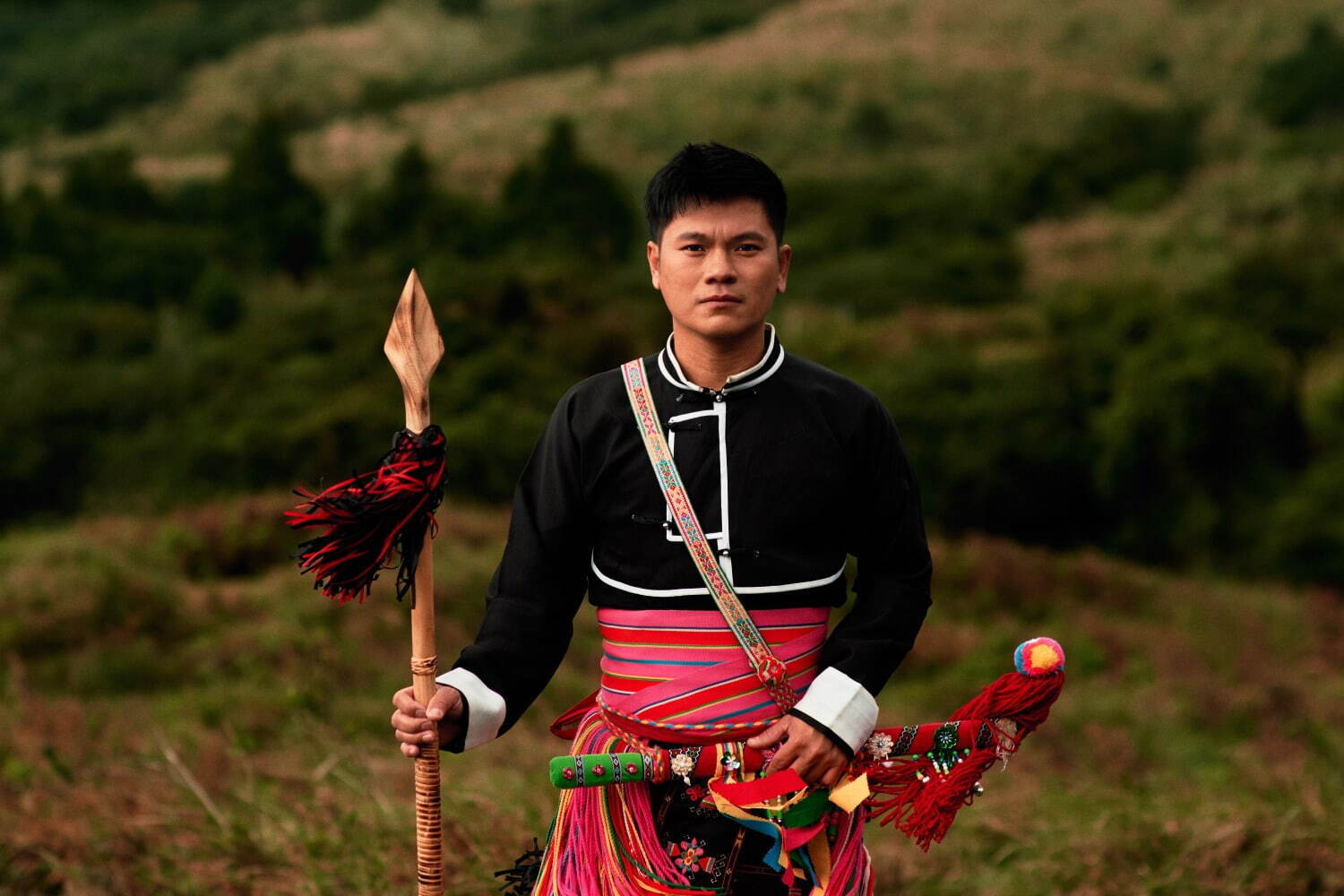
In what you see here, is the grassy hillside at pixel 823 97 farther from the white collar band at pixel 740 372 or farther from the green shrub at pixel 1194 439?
the white collar band at pixel 740 372

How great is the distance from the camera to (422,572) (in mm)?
2400

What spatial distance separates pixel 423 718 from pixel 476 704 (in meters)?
0.11

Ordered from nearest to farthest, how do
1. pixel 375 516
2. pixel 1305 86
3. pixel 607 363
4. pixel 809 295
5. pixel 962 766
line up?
pixel 375 516, pixel 962 766, pixel 607 363, pixel 809 295, pixel 1305 86

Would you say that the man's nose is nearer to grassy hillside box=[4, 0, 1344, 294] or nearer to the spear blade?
the spear blade

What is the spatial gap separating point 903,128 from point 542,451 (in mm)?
25068

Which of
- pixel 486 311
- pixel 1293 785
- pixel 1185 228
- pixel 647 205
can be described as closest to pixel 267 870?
pixel 647 205

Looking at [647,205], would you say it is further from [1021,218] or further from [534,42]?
[534,42]

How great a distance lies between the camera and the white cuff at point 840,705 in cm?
246

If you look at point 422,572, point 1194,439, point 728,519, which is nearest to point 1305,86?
point 1194,439

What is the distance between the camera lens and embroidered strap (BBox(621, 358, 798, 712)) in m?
2.51

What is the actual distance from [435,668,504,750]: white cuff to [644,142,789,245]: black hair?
0.84 metres

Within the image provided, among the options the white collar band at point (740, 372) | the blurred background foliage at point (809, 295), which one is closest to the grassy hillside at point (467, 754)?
the blurred background foliage at point (809, 295)

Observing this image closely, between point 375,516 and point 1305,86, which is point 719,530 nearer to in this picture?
point 375,516

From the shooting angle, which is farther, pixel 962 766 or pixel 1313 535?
pixel 1313 535
